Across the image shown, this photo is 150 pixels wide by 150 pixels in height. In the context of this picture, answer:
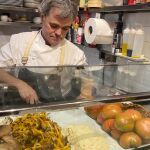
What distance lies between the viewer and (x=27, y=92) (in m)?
0.70

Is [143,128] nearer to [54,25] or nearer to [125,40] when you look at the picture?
[54,25]

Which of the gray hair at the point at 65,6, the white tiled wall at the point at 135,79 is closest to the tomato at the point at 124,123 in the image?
the white tiled wall at the point at 135,79

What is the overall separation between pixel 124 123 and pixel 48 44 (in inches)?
30.7

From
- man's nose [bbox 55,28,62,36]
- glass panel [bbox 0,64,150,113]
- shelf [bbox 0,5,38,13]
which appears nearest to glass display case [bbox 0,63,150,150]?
glass panel [bbox 0,64,150,113]

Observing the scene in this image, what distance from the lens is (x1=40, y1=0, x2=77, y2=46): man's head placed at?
3.78 feet

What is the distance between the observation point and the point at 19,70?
95 cm

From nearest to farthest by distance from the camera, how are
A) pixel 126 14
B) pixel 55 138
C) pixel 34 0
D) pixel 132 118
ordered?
pixel 55 138
pixel 132 118
pixel 126 14
pixel 34 0

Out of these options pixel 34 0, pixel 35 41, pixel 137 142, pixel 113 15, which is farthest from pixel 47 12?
pixel 34 0

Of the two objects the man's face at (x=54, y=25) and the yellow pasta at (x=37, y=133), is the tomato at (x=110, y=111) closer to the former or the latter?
the yellow pasta at (x=37, y=133)

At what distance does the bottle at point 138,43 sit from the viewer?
5.27 ft

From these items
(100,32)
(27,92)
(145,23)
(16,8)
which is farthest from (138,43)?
(16,8)

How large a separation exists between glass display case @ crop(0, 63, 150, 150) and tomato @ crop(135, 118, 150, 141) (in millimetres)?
30

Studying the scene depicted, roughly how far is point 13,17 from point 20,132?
223 centimetres

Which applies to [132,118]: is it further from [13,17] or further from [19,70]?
[13,17]
